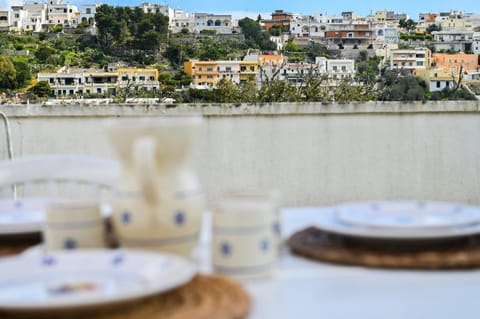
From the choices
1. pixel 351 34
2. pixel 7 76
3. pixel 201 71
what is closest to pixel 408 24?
pixel 351 34

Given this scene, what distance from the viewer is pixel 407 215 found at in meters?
1.03

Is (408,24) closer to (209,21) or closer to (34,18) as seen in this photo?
(209,21)

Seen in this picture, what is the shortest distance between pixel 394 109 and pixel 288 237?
10.1 ft

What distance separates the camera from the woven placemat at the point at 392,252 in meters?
0.87

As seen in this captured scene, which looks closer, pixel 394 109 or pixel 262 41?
pixel 394 109

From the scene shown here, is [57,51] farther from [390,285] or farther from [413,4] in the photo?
[413,4]

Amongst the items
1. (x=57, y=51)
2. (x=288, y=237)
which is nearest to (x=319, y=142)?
(x=288, y=237)

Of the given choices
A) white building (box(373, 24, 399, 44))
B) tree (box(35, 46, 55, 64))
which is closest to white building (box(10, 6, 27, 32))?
tree (box(35, 46, 55, 64))

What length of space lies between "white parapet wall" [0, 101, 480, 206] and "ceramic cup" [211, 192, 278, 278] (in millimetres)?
3000

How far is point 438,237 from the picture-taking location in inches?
35.8

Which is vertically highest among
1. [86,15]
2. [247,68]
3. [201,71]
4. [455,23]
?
[86,15]

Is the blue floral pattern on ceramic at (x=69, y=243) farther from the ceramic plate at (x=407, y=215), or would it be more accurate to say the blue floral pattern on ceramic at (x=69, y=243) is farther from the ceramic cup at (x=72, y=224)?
the ceramic plate at (x=407, y=215)

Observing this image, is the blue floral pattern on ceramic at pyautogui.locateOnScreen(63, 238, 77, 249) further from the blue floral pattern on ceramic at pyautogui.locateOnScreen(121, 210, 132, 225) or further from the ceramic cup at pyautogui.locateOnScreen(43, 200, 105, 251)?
the blue floral pattern on ceramic at pyautogui.locateOnScreen(121, 210, 132, 225)

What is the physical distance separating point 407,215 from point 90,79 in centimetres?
4045
